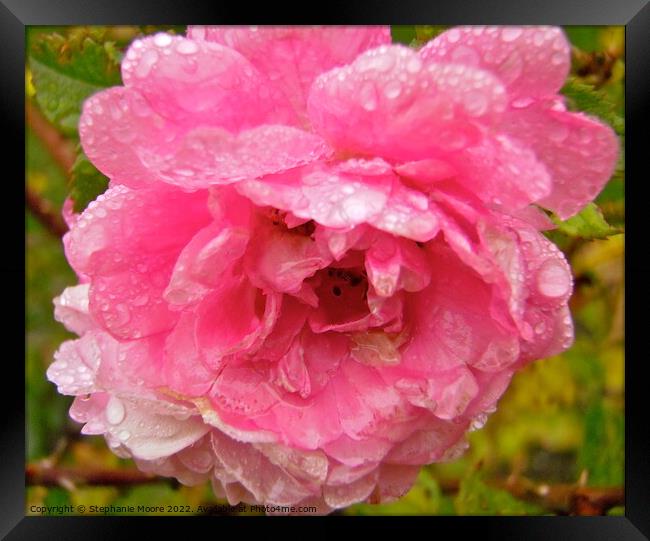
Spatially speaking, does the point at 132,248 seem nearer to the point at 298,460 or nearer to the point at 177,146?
the point at 177,146

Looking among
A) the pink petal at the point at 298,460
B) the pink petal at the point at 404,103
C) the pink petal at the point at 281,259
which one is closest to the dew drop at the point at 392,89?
the pink petal at the point at 404,103

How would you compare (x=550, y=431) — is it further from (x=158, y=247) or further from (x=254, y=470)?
(x=158, y=247)

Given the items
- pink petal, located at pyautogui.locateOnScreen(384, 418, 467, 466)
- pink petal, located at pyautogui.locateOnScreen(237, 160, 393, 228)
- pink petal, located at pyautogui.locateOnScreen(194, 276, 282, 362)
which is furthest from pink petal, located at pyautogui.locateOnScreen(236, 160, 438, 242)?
pink petal, located at pyautogui.locateOnScreen(384, 418, 467, 466)

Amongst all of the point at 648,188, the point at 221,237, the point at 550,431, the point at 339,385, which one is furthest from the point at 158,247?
the point at 550,431

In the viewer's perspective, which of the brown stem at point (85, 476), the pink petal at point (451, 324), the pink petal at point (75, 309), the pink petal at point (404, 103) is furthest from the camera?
the brown stem at point (85, 476)

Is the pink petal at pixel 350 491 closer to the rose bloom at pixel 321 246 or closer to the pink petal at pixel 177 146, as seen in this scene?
the rose bloom at pixel 321 246

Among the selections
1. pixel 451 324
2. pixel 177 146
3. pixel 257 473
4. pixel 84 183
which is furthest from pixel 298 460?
pixel 84 183

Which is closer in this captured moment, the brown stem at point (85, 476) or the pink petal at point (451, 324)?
the pink petal at point (451, 324)

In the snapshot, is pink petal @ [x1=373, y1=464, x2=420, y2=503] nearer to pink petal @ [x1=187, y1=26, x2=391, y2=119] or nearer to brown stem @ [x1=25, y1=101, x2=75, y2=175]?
pink petal @ [x1=187, y1=26, x2=391, y2=119]
